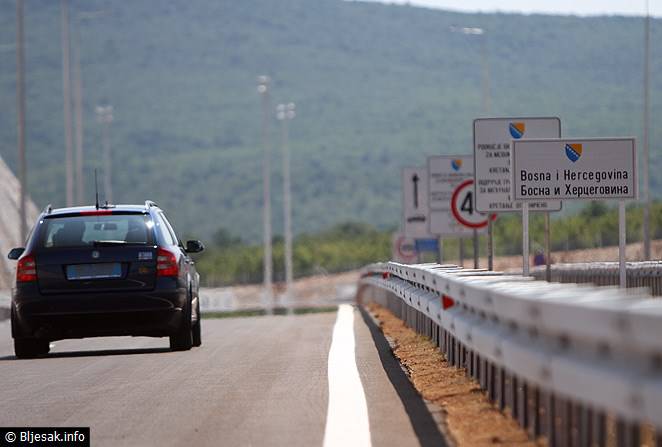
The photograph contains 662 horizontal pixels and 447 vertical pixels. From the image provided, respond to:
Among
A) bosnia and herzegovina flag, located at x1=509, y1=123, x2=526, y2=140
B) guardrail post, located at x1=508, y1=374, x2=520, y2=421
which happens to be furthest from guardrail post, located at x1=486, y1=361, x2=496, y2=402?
bosnia and herzegovina flag, located at x1=509, y1=123, x2=526, y2=140

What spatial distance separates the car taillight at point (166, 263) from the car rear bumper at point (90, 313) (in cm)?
22

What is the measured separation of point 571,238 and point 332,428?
78777 mm

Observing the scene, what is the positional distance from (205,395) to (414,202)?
98.1 feet

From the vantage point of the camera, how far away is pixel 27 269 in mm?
17750

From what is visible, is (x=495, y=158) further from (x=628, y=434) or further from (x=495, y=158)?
(x=628, y=434)

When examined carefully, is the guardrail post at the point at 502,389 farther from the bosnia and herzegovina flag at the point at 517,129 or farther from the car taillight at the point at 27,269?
the bosnia and herzegovina flag at the point at 517,129

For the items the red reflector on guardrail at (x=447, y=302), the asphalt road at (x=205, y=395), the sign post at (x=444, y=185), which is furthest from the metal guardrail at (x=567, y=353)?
the sign post at (x=444, y=185)

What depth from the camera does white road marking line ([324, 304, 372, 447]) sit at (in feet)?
33.0

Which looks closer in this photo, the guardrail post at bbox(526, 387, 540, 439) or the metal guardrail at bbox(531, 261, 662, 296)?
the guardrail post at bbox(526, 387, 540, 439)

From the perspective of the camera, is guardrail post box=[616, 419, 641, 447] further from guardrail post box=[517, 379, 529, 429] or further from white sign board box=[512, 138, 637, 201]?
white sign board box=[512, 138, 637, 201]

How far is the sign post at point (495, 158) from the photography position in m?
22.7

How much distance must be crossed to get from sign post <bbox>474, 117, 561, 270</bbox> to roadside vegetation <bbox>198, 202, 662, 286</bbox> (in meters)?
52.4

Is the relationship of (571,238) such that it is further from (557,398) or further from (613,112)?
(613,112)

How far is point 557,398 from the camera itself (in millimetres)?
8703
